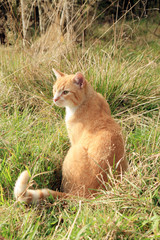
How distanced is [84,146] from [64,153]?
448mm

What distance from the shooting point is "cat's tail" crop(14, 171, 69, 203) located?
1.59m

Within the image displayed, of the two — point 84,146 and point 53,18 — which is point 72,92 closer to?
point 84,146

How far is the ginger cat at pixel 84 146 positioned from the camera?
177 centimetres

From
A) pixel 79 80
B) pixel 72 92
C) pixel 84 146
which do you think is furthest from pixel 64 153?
pixel 79 80

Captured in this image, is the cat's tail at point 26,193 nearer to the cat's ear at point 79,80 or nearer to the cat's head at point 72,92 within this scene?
the cat's head at point 72,92

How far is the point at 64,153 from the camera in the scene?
2330mm

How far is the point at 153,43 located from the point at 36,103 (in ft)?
13.3

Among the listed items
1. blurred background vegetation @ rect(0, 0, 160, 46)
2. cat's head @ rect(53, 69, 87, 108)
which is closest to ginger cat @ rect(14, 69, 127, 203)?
cat's head @ rect(53, 69, 87, 108)

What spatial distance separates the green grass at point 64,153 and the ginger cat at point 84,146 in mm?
97

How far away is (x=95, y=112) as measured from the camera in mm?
2090

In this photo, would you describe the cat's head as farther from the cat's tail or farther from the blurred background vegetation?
the blurred background vegetation

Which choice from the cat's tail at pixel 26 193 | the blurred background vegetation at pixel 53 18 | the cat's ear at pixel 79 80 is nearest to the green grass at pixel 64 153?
the cat's tail at pixel 26 193

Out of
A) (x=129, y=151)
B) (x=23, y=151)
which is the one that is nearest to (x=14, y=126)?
(x=23, y=151)

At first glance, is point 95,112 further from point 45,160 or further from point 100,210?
point 100,210
